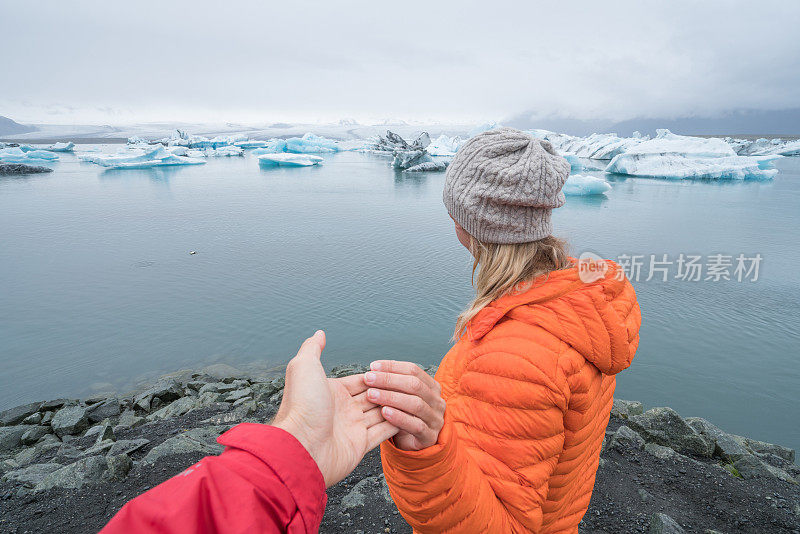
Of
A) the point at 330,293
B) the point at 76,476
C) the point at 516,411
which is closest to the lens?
the point at 516,411

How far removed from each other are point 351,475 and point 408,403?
289 centimetres

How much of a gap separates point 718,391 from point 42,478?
284 inches

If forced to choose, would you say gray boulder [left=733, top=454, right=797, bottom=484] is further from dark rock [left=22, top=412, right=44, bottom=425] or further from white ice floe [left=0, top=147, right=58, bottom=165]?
white ice floe [left=0, top=147, right=58, bottom=165]

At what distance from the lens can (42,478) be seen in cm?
328

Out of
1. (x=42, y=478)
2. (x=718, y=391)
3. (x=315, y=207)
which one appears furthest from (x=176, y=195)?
(x=718, y=391)

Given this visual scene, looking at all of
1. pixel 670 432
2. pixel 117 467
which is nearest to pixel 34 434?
pixel 117 467

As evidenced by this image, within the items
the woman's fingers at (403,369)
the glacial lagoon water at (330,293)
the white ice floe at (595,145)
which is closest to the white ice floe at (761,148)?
the white ice floe at (595,145)

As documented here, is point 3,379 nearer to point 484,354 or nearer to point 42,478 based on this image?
point 42,478

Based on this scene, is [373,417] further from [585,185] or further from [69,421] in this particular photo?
[585,185]

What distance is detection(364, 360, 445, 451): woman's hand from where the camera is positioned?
2.78 feet

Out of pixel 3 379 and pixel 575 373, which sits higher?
pixel 575 373

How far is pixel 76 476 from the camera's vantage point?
126 inches

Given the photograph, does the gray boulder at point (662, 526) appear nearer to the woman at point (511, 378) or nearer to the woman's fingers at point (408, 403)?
the woman at point (511, 378)

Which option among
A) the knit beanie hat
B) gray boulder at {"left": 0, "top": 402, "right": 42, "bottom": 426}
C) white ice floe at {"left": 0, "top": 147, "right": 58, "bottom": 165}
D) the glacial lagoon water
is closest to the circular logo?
the knit beanie hat
